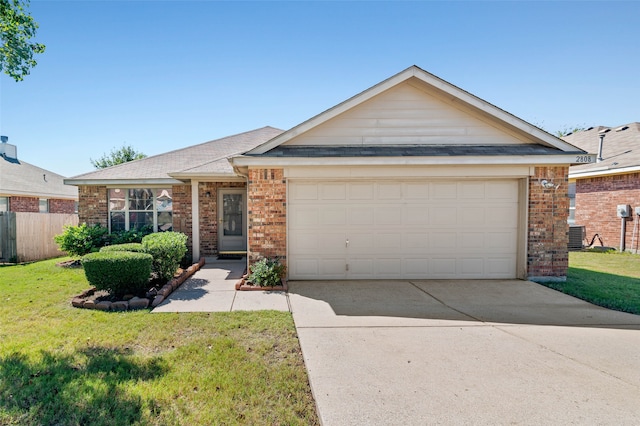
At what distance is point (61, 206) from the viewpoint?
19891mm

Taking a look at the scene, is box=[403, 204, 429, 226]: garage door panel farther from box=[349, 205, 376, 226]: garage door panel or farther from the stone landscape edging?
the stone landscape edging

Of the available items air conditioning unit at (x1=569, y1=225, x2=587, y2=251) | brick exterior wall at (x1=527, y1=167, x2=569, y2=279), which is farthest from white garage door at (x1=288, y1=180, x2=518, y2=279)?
air conditioning unit at (x1=569, y1=225, x2=587, y2=251)

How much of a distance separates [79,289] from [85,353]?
153 inches

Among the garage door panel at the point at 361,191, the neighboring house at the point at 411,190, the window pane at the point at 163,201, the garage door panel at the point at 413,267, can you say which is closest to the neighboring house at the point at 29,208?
the window pane at the point at 163,201

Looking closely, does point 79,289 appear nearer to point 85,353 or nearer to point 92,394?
point 85,353

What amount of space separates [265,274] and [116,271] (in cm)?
285

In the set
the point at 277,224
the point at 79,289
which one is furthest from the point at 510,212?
the point at 79,289

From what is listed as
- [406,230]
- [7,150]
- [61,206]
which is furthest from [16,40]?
[7,150]

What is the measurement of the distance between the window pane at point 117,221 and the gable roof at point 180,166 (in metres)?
1.19

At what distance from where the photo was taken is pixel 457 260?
7895 mm

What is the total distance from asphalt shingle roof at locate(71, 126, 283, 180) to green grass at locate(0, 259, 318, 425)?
5627 millimetres

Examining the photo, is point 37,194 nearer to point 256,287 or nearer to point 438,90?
point 256,287

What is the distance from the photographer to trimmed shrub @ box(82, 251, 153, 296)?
19.5ft

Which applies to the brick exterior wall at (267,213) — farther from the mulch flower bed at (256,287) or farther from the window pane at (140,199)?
the window pane at (140,199)
